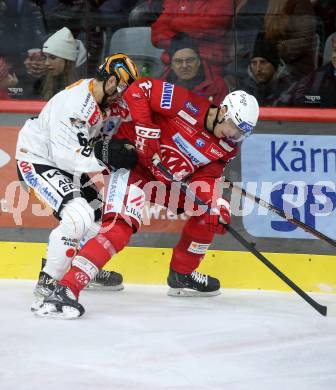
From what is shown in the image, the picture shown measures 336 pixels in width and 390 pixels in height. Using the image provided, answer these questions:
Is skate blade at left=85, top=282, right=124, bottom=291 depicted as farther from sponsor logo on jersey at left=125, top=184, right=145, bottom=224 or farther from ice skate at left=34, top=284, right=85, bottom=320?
ice skate at left=34, top=284, right=85, bottom=320

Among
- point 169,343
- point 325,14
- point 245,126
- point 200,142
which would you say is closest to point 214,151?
point 200,142

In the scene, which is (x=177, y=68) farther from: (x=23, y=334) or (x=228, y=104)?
(x=23, y=334)

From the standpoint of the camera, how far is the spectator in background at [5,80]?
216 inches

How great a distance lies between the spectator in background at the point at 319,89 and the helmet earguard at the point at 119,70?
1.09 m

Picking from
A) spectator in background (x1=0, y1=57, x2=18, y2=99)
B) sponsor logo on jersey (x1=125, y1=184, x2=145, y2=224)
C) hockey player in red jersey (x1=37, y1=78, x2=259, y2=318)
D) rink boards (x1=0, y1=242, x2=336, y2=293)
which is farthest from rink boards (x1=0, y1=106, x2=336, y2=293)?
sponsor logo on jersey (x1=125, y1=184, x2=145, y2=224)

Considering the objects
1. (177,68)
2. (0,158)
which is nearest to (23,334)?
(0,158)

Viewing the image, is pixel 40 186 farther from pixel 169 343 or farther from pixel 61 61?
pixel 169 343

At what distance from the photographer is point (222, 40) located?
535 cm

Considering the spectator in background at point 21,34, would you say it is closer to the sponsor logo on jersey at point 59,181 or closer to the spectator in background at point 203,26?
the spectator in background at point 203,26

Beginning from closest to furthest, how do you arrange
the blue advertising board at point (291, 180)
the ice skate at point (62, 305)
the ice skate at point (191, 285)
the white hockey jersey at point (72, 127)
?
1. the ice skate at point (62, 305)
2. the white hockey jersey at point (72, 127)
3. the ice skate at point (191, 285)
4. the blue advertising board at point (291, 180)

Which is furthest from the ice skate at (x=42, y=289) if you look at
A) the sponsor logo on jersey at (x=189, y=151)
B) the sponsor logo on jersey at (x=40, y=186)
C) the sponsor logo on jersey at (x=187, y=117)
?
the sponsor logo on jersey at (x=187, y=117)

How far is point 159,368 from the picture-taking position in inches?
151

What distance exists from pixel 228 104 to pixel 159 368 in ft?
4.95

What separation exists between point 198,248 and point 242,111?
86cm
